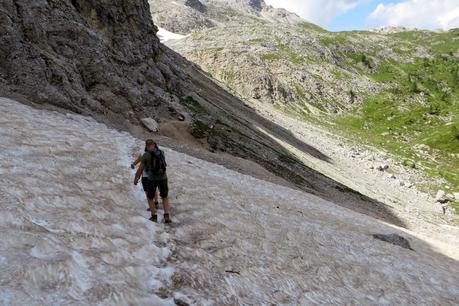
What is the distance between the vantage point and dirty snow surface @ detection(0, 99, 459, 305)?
433 inches

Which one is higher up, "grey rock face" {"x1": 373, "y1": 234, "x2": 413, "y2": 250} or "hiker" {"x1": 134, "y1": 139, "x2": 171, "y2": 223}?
"hiker" {"x1": 134, "y1": 139, "x2": 171, "y2": 223}

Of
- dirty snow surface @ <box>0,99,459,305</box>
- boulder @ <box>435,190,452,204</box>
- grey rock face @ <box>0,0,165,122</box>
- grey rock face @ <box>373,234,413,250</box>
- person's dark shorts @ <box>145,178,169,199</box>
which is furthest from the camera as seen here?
boulder @ <box>435,190,452,204</box>

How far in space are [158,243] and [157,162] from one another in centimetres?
314

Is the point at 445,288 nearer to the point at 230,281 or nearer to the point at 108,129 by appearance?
the point at 230,281

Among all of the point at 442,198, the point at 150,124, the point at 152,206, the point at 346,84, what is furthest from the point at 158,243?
the point at 346,84

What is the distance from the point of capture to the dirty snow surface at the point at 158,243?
11000 millimetres

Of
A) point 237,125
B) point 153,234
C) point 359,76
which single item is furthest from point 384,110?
point 153,234

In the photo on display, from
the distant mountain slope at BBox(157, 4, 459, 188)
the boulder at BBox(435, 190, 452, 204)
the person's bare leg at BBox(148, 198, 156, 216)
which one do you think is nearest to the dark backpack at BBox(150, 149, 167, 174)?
the person's bare leg at BBox(148, 198, 156, 216)

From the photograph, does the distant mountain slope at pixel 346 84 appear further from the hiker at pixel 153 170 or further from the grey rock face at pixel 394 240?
the hiker at pixel 153 170

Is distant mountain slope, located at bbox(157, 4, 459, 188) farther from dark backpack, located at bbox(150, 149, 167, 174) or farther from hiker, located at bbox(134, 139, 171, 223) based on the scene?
dark backpack, located at bbox(150, 149, 167, 174)

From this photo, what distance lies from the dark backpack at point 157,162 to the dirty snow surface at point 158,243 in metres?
1.91

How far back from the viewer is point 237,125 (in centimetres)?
5897

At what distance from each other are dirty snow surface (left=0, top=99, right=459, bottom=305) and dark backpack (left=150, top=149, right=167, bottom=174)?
1.91 m

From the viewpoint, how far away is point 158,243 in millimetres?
14555
